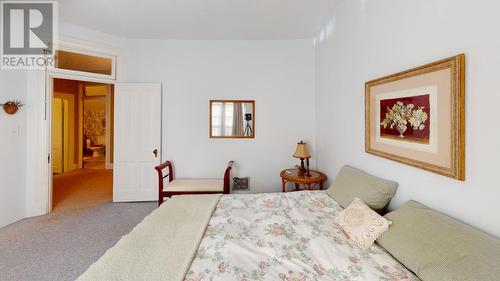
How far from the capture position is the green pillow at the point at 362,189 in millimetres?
1664

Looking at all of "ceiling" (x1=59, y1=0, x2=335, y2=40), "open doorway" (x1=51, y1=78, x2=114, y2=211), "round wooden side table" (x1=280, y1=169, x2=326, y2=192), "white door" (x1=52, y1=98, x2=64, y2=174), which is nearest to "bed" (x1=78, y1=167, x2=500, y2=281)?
"round wooden side table" (x1=280, y1=169, x2=326, y2=192)

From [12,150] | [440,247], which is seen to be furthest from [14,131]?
[440,247]

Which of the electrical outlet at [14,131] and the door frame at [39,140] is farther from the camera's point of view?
the door frame at [39,140]

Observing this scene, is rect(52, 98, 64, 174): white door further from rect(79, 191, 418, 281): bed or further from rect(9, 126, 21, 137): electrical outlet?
rect(79, 191, 418, 281): bed

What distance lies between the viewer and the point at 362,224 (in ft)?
4.51

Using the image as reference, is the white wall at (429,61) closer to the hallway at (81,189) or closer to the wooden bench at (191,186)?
the wooden bench at (191,186)

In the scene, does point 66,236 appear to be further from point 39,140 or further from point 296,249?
point 296,249

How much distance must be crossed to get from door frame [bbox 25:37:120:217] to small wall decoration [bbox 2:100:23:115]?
15 centimetres

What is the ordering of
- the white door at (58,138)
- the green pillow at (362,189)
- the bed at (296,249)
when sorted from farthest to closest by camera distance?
1. the white door at (58,138)
2. the green pillow at (362,189)
3. the bed at (296,249)

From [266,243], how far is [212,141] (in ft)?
8.19

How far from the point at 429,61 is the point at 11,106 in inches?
170

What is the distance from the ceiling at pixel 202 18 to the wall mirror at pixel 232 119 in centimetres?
106

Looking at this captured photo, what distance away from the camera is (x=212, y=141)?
11.9 feet

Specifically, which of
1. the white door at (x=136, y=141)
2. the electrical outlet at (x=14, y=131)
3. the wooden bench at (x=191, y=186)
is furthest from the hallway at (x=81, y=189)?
the wooden bench at (x=191, y=186)
